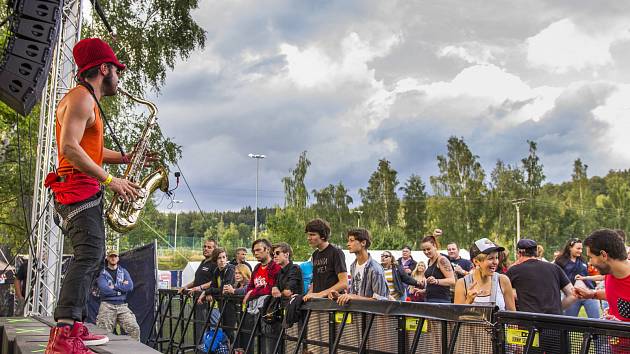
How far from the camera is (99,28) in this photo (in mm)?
18688

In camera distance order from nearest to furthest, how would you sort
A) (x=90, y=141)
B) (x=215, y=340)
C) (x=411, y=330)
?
(x=90, y=141) < (x=411, y=330) < (x=215, y=340)

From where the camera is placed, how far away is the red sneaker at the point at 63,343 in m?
3.44

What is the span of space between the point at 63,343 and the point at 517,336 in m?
2.58

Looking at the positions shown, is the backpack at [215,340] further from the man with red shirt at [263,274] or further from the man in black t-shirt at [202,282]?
the man with red shirt at [263,274]

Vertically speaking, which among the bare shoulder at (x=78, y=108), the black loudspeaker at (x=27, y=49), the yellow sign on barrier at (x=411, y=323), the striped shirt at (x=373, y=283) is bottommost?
the yellow sign on barrier at (x=411, y=323)

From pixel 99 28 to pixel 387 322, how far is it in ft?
53.9

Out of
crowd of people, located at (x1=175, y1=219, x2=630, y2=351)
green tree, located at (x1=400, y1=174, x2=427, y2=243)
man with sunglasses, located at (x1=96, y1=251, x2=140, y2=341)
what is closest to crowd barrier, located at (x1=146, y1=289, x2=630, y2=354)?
crowd of people, located at (x1=175, y1=219, x2=630, y2=351)

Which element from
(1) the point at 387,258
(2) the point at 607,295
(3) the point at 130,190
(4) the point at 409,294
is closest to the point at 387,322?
(2) the point at 607,295

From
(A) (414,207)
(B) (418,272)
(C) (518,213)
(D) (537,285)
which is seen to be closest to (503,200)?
(C) (518,213)

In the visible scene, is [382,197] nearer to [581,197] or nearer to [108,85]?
[581,197]

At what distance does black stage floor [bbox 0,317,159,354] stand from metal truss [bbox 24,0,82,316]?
5.56 feet

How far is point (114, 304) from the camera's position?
10.7 metres

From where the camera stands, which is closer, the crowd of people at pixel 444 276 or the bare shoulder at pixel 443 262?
the crowd of people at pixel 444 276

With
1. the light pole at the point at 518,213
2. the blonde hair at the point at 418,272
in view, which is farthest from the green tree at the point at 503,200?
the blonde hair at the point at 418,272
